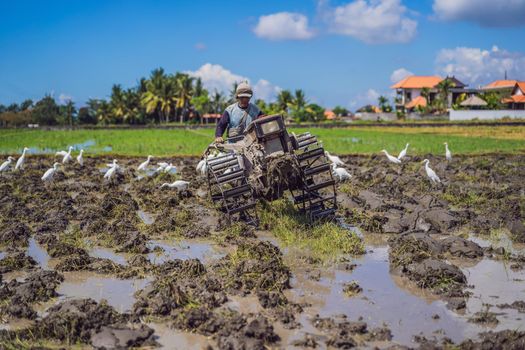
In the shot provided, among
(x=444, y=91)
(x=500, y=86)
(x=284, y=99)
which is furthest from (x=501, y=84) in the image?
(x=284, y=99)

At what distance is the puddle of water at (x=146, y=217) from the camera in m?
10.9

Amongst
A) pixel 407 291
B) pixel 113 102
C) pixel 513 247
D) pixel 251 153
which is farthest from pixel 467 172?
pixel 113 102

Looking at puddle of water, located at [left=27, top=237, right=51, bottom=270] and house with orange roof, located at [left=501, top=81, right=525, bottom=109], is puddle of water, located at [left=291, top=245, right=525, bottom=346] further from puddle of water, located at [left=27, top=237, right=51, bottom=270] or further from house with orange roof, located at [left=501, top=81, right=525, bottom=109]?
house with orange roof, located at [left=501, top=81, right=525, bottom=109]

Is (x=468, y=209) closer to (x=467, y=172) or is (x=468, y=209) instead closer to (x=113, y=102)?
(x=467, y=172)

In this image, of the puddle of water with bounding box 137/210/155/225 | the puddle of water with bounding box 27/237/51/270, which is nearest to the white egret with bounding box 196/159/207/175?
the puddle of water with bounding box 137/210/155/225

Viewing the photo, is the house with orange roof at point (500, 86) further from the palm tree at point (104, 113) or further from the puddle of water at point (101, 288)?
the puddle of water at point (101, 288)

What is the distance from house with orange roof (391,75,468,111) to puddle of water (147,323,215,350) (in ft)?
220

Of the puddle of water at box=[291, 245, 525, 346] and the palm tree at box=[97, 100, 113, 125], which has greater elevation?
the palm tree at box=[97, 100, 113, 125]

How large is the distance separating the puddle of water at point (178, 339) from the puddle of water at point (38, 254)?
3.00m

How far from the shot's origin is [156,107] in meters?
75.1

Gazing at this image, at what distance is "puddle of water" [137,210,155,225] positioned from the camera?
10950 millimetres

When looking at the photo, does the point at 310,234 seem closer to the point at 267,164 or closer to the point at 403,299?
the point at 267,164

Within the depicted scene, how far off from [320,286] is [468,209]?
5854mm

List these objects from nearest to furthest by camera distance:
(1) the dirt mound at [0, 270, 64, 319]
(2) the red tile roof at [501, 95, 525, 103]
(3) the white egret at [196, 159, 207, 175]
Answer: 1. (1) the dirt mound at [0, 270, 64, 319]
2. (3) the white egret at [196, 159, 207, 175]
3. (2) the red tile roof at [501, 95, 525, 103]
